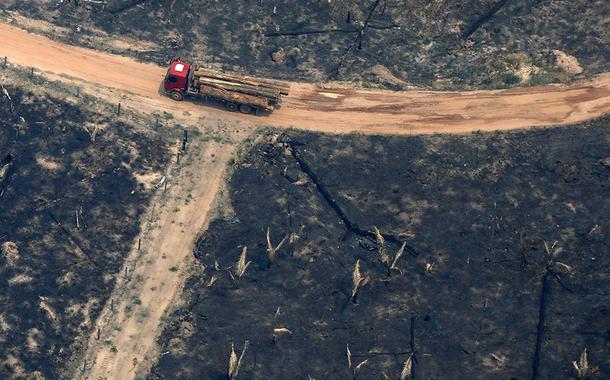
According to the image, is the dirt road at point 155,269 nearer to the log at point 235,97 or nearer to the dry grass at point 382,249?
the log at point 235,97

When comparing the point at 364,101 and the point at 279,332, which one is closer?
the point at 279,332

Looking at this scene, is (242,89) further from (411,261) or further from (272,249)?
(411,261)

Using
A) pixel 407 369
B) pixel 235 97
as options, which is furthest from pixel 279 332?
pixel 235 97

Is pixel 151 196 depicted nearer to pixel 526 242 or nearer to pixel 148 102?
pixel 148 102

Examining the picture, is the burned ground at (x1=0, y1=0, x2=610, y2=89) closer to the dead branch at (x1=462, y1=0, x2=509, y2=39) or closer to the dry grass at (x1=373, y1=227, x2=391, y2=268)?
the dead branch at (x1=462, y1=0, x2=509, y2=39)

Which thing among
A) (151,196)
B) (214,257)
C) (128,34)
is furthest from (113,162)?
(128,34)

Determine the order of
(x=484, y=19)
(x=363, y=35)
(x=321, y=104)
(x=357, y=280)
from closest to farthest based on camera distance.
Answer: (x=357, y=280) < (x=321, y=104) < (x=363, y=35) < (x=484, y=19)

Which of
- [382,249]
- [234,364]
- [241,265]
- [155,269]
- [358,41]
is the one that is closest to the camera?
[234,364]
